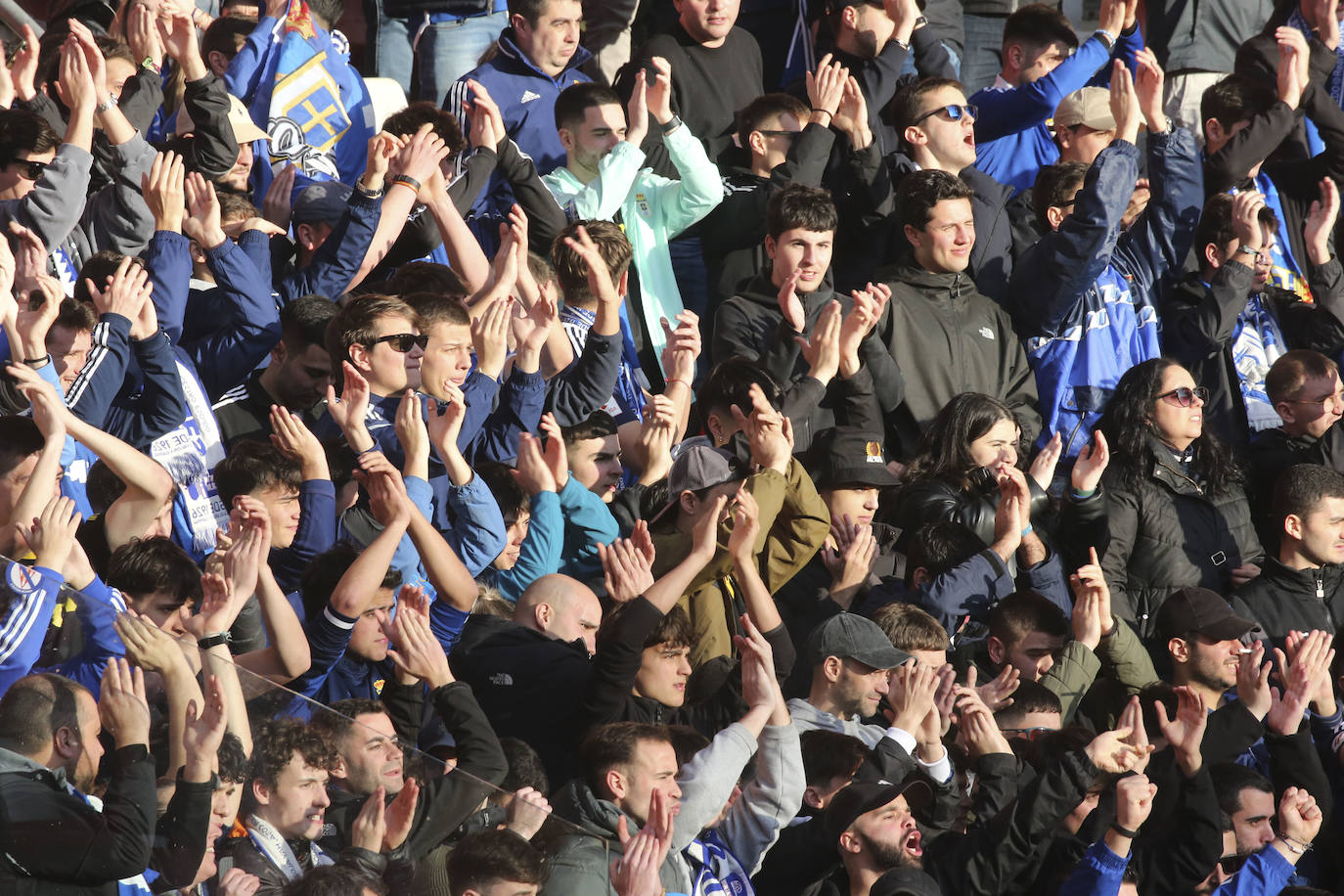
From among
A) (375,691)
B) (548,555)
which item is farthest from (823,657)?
(375,691)

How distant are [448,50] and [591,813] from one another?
4986 millimetres

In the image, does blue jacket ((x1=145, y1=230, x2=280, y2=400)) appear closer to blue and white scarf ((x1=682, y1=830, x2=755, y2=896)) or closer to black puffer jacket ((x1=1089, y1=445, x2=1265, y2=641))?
blue and white scarf ((x1=682, y1=830, x2=755, y2=896))

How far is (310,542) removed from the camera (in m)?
5.75

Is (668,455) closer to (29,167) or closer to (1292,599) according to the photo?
(29,167)

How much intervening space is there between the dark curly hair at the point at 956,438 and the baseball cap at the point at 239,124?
282cm

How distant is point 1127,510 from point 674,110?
8.82ft

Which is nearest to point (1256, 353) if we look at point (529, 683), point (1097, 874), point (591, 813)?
point (1097, 874)

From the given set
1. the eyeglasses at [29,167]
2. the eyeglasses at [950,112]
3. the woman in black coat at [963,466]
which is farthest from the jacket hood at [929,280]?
the eyeglasses at [29,167]

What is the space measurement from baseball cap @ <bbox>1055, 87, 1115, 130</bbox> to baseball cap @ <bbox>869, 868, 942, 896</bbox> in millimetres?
4328

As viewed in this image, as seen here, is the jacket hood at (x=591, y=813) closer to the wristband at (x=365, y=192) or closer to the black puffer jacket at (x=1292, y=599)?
the wristband at (x=365, y=192)

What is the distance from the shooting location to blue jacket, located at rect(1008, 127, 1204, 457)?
304 inches

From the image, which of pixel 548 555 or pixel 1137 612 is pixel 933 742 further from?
pixel 1137 612

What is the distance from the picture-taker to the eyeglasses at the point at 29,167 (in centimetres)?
652

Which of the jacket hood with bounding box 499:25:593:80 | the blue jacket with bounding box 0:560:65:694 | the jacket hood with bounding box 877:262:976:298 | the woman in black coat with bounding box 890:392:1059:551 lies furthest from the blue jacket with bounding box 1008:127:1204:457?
the blue jacket with bounding box 0:560:65:694
